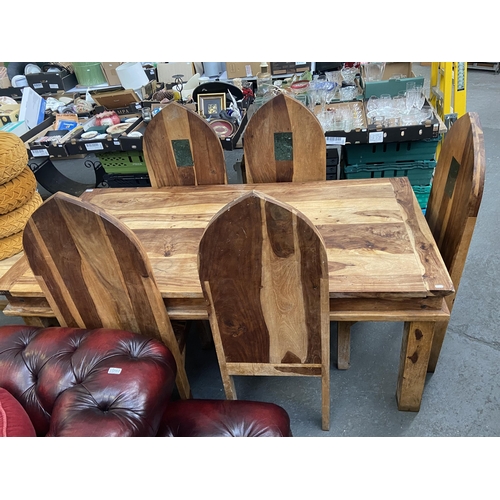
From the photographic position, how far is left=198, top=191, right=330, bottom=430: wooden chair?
93cm

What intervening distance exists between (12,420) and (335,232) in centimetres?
107

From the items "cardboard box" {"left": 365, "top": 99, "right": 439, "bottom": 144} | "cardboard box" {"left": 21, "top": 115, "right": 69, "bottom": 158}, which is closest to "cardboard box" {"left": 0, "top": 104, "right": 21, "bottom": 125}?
"cardboard box" {"left": 21, "top": 115, "right": 69, "bottom": 158}

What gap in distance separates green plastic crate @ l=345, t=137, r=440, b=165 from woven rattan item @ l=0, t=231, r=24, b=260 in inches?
75.0

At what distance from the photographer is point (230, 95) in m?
2.93

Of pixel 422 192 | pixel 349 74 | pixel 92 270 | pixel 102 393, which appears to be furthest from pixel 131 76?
pixel 102 393

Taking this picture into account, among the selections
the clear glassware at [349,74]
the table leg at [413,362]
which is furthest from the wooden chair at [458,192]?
the clear glassware at [349,74]

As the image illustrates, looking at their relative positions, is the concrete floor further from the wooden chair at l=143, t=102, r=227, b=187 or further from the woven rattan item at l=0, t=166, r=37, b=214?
the woven rattan item at l=0, t=166, r=37, b=214

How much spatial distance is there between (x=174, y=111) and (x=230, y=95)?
1.41 metres

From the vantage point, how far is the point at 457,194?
1.26m

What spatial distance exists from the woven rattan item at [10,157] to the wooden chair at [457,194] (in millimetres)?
1731

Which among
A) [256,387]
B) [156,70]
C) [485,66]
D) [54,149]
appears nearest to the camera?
[256,387]

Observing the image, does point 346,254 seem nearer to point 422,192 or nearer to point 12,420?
point 12,420

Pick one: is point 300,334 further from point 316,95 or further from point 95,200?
point 316,95

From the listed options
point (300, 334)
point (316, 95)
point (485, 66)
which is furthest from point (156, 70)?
point (485, 66)
